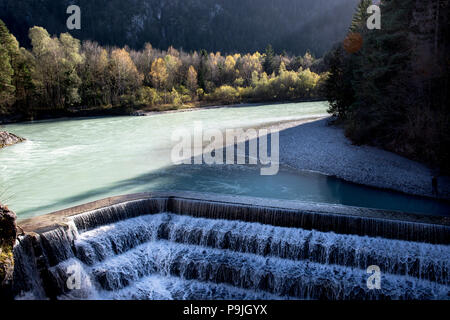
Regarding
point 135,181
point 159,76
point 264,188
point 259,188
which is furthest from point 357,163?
point 159,76

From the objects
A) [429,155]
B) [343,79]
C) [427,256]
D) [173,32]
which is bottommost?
[427,256]

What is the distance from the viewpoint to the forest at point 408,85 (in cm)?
1534

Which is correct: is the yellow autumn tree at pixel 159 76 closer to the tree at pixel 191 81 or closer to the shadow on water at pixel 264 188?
the tree at pixel 191 81

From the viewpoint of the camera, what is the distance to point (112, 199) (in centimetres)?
1142

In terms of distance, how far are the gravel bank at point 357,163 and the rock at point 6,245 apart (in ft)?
42.0

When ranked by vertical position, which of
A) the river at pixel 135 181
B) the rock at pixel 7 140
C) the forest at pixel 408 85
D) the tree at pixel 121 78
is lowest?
the river at pixel 135 181

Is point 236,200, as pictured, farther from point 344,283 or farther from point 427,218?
point 427,218

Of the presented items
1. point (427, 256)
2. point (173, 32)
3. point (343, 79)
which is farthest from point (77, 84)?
point (173, 32)

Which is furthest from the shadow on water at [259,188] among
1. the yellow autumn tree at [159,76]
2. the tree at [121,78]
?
Result: the yellow autumn tree at [159,76]

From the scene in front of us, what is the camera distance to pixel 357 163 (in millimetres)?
16969

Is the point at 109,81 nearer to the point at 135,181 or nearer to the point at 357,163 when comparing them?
the point at 135,181

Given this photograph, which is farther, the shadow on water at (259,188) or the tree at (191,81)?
the tree at (191,81)

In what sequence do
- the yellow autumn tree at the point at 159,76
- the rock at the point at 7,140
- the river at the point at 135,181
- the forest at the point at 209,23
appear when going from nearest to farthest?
the river at the point at 135,181 < the rock at the point at 7,140 < the yellow autumn tree at the point at 159,76 < the forest at the point at 209,23
